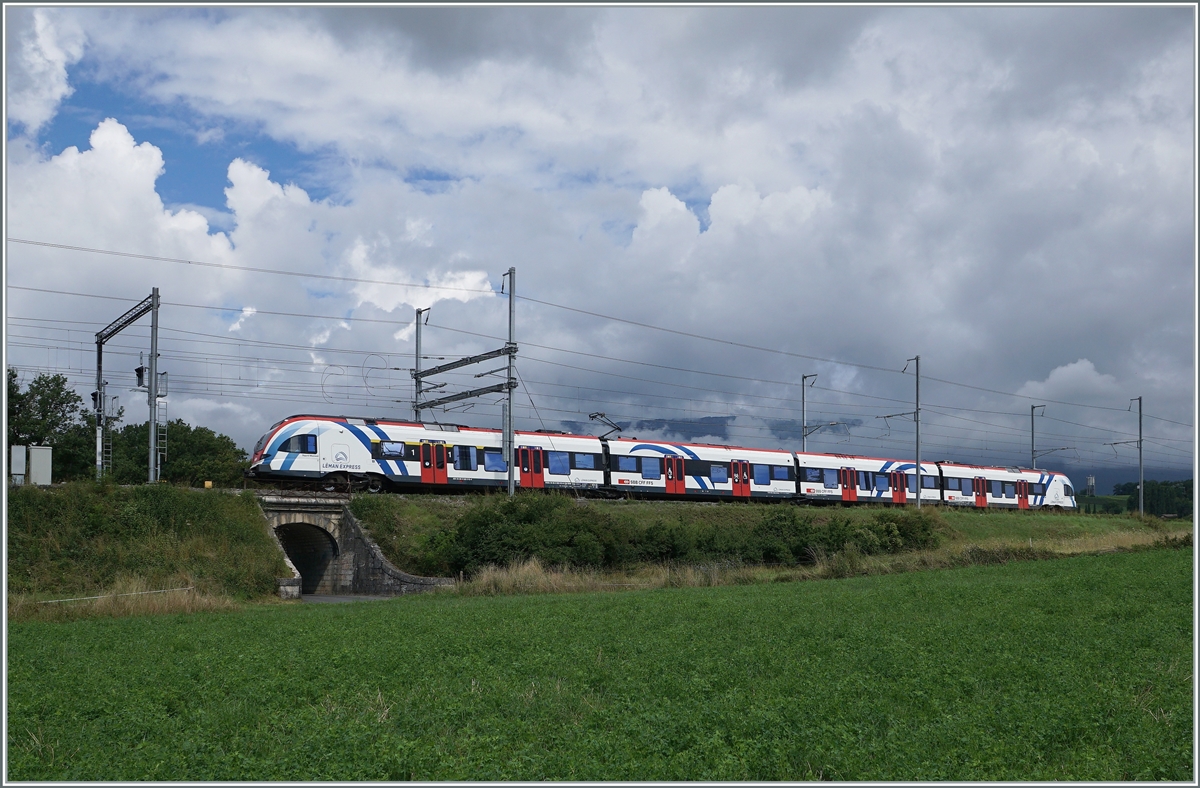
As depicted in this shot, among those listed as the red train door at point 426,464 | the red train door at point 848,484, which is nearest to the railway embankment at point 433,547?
the red train door at point 426,464

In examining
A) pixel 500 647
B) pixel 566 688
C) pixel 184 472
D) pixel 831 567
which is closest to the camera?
pixel 566 688

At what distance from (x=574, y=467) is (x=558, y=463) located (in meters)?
0.82

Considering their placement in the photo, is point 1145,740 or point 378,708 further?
point 378,708

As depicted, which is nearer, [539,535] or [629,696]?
[629,696]

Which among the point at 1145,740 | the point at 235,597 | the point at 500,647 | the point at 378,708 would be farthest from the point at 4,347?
the point at 235,597

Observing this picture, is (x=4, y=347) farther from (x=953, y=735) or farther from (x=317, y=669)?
(x=953, y=735)

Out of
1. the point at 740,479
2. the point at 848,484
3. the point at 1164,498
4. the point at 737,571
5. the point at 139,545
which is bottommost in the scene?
the point at 1164,498

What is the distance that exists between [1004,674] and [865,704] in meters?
2.48

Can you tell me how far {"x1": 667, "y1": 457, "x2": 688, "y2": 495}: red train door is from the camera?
1673 inches

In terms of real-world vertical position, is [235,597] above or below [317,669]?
below

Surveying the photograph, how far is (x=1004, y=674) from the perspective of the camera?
33.3 feet

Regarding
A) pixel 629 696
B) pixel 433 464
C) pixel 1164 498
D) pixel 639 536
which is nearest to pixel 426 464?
pixel 433 464

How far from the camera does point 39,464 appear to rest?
30.5 meters

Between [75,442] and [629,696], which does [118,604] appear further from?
[75,442]
